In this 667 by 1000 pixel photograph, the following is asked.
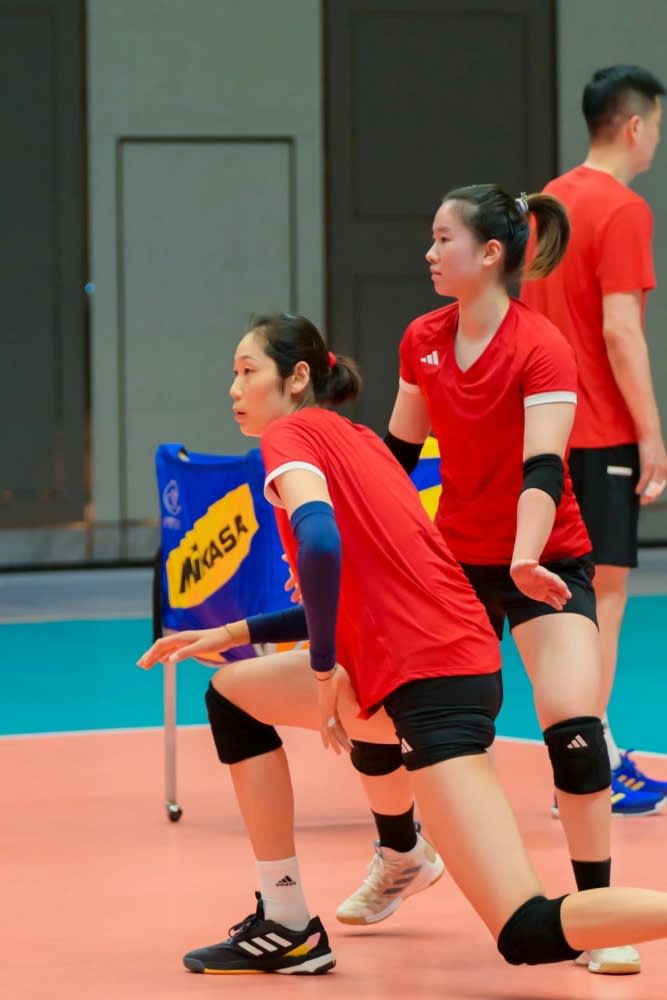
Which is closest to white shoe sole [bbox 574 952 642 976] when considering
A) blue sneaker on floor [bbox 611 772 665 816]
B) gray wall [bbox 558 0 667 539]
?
blue sneaker on floor [bbox 611 772 665 816]

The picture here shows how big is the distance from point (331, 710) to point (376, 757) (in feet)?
1.32

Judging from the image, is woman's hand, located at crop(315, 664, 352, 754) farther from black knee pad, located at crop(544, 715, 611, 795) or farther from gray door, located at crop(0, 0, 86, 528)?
gray door, located at crop(0, 0, 86, 528)

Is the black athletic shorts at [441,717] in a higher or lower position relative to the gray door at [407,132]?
lower

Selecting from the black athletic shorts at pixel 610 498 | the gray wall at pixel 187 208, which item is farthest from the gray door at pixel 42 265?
the black athletic shorts at pixel 610 498

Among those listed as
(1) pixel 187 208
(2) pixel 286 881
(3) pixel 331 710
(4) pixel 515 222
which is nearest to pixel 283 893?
(2) pixel 286 881

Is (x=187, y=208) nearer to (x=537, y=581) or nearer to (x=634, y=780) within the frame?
(x=634, y=780)

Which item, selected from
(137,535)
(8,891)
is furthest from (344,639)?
(137,535)

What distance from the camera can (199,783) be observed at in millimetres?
4578

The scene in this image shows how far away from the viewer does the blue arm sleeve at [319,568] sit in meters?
2.54

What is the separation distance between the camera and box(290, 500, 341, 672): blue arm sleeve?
2539 millimetres

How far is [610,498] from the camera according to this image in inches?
160

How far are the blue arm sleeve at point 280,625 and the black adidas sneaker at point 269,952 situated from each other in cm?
47

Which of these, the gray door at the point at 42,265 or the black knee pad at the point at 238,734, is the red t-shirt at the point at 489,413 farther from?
the gray door at the point at 42,265

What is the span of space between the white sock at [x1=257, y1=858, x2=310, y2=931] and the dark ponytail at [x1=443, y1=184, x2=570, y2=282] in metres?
1.12
